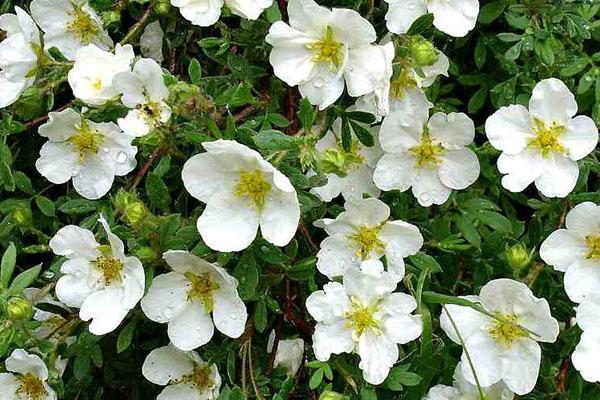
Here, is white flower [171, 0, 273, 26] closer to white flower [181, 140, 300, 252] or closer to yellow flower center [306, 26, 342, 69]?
yellow flower center [306, 26, 342, 69]

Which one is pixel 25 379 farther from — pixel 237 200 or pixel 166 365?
pixel 237 200

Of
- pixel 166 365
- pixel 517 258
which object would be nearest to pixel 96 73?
pixel 166 365

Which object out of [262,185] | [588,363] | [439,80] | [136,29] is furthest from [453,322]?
[136,29]

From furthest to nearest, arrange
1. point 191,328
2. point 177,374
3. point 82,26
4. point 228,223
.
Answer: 1. point 82,26
2. point 177,374
3. point 191,328
4. point 228,223

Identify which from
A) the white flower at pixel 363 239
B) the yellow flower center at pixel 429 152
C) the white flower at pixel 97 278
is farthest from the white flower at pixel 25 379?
the yellow flower center at pixel 429 152

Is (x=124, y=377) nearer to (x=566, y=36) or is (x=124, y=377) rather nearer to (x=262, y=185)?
Answer: (x=262, y=185)

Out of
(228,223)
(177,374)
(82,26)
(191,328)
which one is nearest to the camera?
(228,223)
